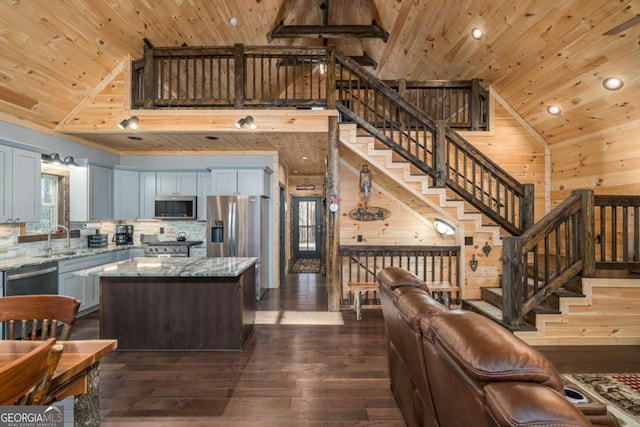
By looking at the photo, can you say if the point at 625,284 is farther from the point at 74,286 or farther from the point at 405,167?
the point at 74,286

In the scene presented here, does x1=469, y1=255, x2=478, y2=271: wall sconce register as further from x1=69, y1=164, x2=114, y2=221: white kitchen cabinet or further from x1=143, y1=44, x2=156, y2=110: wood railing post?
x1=69, y1=164, x2=114, y2=221: white kitchen cabinet

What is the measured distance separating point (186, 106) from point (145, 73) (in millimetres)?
712

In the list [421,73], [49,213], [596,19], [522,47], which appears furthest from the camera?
[421,73]

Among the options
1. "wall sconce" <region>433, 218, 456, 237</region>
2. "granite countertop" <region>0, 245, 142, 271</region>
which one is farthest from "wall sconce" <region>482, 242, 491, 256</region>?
"granite countertop" <region>0, 245, 142, 271</region>

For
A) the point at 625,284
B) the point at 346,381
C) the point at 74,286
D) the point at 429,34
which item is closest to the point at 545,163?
the point at 625,284

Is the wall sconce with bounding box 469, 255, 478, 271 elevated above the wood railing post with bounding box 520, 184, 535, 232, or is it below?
below

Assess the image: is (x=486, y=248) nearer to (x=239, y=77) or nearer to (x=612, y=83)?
(x=612, y=83)

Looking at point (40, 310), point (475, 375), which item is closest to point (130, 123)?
point (40, 310)

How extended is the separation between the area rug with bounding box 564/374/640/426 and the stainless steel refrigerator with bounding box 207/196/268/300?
427 cm

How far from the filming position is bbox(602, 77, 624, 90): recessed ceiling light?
11.9ft

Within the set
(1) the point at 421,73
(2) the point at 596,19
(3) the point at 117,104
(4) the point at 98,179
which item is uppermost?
(1) the point at 421,73

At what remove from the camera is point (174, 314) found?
3.32 m

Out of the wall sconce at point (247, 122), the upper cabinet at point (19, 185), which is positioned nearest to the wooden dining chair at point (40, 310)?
the upper cabinet at point (19, 185)

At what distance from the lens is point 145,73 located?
4543mm
